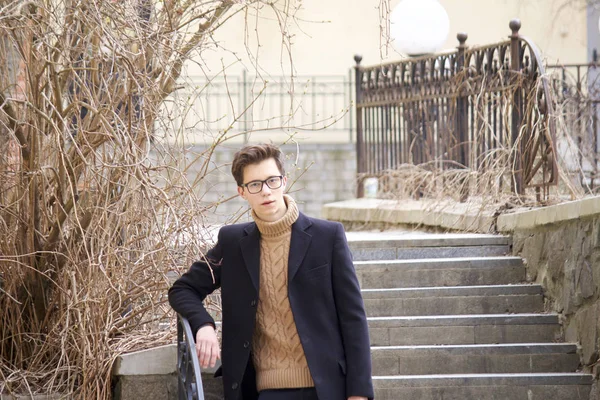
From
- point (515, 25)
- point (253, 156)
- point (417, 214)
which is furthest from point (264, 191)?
point (515, 25)

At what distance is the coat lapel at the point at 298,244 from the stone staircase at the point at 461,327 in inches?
82.2

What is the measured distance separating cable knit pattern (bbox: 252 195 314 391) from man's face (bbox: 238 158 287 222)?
6cm

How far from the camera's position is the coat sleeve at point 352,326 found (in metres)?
3.74

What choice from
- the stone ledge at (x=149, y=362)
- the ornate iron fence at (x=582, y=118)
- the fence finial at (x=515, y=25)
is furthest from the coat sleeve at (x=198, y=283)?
the ornate iron fence at (x=582, y=118)

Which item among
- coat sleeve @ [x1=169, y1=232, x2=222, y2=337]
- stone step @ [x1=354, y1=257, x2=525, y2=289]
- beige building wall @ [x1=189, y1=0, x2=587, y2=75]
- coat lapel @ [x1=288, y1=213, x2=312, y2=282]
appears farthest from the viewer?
beige building wall @ [x1=189, y1=0, x2=587, y2=75]

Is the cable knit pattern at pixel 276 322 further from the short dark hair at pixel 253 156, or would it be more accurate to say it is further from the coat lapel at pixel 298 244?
the short dark hair at pixel 253 156

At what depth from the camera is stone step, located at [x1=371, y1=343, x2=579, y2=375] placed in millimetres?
6031

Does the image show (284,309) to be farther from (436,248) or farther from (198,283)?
(436,248)

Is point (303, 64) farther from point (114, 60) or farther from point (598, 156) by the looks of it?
point (114, 60)

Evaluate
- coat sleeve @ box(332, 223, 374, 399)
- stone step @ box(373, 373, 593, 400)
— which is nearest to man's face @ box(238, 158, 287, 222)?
coat sleeve @ box(332, 223, 374, 399)

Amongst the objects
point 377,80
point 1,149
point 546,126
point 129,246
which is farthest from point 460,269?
point 377,80

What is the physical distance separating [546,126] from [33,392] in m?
4.23

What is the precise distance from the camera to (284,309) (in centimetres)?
387

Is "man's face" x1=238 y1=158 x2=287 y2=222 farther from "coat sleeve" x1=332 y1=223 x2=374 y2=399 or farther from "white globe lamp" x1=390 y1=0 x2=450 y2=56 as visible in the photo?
"white globe lamp" x1=390 y1=0 x2=450 y2=56
